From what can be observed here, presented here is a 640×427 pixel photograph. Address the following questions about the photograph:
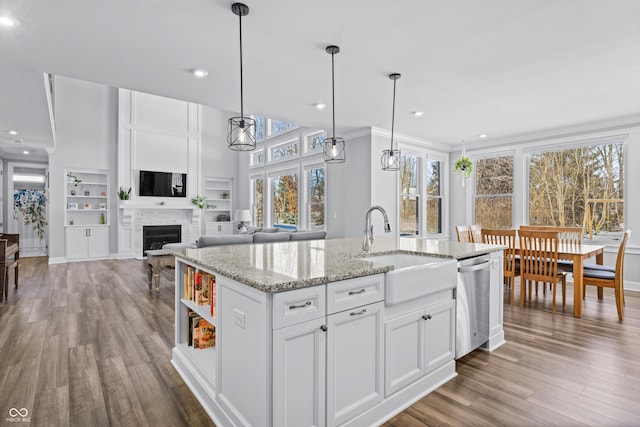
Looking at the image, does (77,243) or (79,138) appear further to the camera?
(79,138)

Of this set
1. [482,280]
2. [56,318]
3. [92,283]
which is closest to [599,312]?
[482,280]

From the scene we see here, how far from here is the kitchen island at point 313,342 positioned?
152cm

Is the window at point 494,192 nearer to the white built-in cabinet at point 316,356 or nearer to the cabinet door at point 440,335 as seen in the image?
the cabinet door at point 440,335

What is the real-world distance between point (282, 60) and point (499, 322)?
3109mm

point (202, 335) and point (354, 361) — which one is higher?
point (354, 361)

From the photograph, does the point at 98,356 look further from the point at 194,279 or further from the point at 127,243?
the point at 127,243

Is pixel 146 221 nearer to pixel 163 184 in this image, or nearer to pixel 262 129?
pixel 163 184

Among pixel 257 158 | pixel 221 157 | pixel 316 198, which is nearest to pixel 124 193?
pixel 221 157

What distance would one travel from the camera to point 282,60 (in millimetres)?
3100

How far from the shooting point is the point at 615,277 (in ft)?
12.0

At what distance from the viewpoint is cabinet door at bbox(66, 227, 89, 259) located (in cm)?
768

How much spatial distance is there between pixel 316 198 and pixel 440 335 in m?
5.05

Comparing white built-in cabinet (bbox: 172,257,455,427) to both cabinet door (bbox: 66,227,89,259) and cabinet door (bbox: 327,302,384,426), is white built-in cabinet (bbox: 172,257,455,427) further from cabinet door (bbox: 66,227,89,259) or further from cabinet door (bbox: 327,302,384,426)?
cabinet door (bbox: 66,227,89,259)

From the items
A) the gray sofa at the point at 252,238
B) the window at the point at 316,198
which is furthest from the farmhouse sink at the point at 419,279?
the window at the point at 316,198
